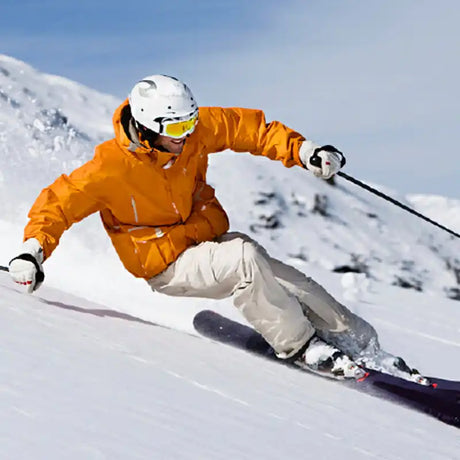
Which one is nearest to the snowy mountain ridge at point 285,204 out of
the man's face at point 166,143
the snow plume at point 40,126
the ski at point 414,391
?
the snow plume at point 40,126

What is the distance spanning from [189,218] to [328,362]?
1.12 meters

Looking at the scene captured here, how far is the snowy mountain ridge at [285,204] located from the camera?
3102 cm

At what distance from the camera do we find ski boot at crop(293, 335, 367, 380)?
4.45 m

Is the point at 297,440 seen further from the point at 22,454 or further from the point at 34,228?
the point at 34,228

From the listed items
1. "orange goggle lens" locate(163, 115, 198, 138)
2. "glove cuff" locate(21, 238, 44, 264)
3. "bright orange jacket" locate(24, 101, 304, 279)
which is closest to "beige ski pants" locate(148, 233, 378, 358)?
"bright orange jacket" locate(24, 101, 304, 279)

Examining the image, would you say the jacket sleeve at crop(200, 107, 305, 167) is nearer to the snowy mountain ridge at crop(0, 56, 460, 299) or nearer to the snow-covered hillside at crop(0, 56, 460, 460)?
the snow-covered hillside at crop(0, 56, 460, 460)

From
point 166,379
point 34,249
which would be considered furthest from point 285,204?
point 166,379

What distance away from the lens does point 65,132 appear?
27859 mm

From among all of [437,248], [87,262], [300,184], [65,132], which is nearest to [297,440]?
[87,262]

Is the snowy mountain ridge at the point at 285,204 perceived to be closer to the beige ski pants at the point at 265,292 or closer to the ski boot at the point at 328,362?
the beige ski pants at the point at 265,292

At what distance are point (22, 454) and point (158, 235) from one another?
2624mm

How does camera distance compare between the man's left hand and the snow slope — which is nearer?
the snow slope

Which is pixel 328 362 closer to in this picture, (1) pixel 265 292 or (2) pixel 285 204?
(1) pixel 265 292

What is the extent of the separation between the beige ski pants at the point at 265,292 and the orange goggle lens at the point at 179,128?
2.09ft
